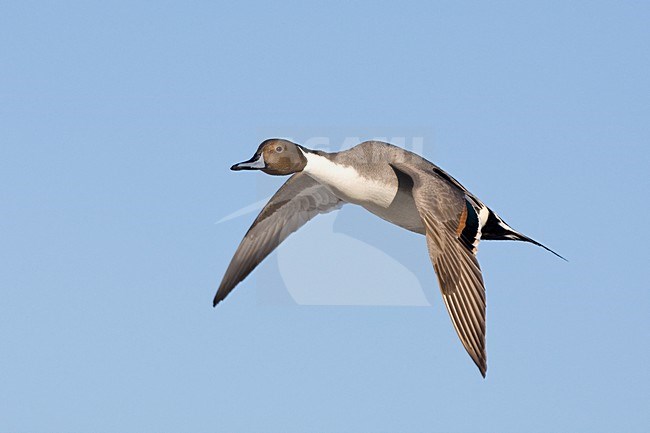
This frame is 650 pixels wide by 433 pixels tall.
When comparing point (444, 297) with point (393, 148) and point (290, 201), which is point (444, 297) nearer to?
point (393, 148)

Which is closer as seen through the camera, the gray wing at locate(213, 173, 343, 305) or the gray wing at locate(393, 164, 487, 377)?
the gray wing at locate(393, 164, 487, 377)

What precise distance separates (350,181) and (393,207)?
573 mm

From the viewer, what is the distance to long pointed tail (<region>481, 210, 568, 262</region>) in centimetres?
1212

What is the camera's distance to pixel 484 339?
9.41 m

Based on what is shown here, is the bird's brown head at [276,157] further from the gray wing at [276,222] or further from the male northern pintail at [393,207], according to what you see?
Result: the gray wing at [276,222]

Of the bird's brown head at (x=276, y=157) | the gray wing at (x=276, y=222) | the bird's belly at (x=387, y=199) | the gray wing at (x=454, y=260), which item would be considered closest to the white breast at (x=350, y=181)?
the bird's belly at (x=387, y=199)

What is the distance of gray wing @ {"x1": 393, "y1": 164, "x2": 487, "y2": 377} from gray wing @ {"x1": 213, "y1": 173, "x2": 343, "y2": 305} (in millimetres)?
2325

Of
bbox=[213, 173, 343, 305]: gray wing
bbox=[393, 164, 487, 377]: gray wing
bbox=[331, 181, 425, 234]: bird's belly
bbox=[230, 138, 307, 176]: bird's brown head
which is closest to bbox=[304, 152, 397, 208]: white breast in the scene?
bbox=[331, 181, 425, 234]: bird's belly

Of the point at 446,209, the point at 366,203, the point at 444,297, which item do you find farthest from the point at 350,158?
the point at 444,297

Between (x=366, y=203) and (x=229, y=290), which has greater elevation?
(x=366, y=203)

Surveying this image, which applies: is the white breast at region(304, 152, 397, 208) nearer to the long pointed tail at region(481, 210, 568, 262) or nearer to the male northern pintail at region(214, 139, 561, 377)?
the male northern pintail at region(214, 139, 561, 377)

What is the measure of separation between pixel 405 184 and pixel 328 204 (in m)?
1.81

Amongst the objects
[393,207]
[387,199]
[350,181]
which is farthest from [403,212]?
[350,181]

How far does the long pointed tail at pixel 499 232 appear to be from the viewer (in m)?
12.1
